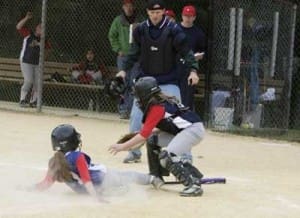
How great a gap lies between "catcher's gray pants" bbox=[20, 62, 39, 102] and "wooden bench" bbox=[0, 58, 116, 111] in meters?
0.58

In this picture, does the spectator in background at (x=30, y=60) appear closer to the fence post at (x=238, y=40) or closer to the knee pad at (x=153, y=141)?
the fence post at (x=238, y=40)

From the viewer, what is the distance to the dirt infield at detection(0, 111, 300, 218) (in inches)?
227

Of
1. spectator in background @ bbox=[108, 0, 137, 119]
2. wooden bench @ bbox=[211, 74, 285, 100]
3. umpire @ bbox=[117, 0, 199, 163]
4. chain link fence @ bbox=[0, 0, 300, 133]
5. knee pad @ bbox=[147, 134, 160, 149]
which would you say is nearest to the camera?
knee pad @ bbox=[147, 134, 160, 149]

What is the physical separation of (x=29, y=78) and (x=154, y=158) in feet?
25.7

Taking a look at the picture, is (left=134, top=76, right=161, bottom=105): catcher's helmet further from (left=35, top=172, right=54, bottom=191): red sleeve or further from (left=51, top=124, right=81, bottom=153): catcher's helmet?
(left=35, top=172, right=54, bottom=191): red sleeve

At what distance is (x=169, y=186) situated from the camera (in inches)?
270

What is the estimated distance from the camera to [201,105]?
44.1 ft

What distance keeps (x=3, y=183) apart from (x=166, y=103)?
1.61 metres

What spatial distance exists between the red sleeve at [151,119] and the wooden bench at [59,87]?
758 cm

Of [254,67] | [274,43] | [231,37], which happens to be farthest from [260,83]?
[231,37]

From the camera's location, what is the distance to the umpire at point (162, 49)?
735cm

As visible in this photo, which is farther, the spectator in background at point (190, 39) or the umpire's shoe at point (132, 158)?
the spectator in background at point (190, 39)

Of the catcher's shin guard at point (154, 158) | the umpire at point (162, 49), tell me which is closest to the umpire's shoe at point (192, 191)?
the catcher's shin guard at point (154, 158)

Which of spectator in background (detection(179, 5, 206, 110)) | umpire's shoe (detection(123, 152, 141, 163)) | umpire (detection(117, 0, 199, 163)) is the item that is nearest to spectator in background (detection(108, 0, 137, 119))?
spectator in background (detection(179, 5, 206, 110))
